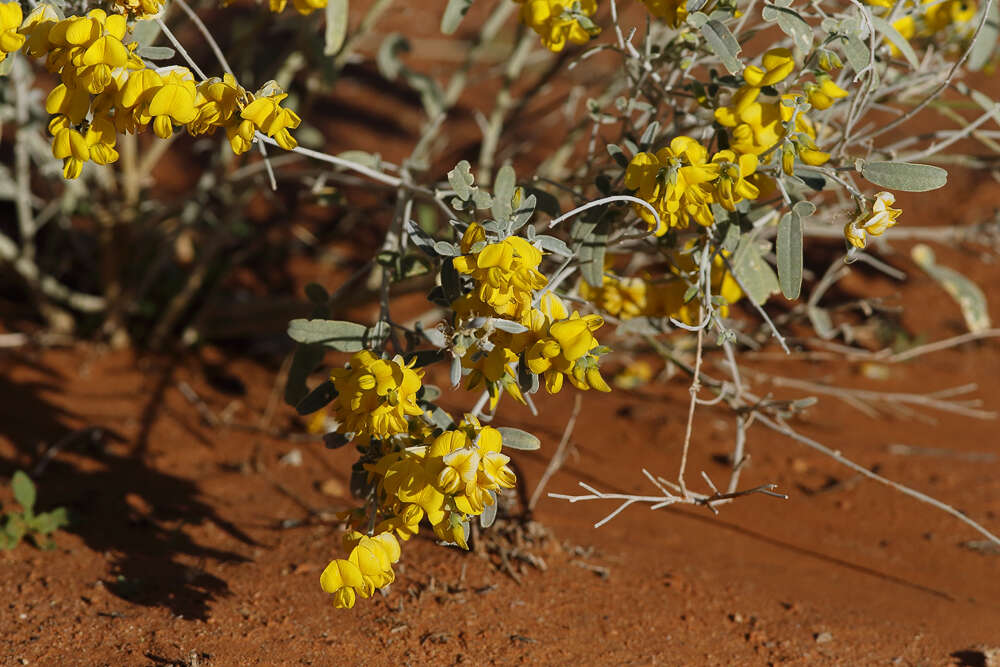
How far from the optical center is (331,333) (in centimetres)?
153

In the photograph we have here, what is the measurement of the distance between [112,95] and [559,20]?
0.69 meters

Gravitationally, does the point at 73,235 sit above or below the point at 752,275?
below

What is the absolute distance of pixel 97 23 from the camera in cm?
131

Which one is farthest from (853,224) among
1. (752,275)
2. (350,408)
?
(350,408)

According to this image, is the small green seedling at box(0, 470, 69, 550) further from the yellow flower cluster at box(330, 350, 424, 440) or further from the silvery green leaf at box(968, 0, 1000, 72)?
the silvery green leaf at box(968, 0, 1000, 72)

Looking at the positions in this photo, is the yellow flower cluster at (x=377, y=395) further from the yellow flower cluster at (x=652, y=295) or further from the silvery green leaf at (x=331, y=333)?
the yellow flower cluster at (x=652, y=295)

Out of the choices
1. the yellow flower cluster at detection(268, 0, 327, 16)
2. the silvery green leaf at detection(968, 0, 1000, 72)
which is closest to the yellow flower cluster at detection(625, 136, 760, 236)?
the yellow flower cluster at detection(268, 0, 327, 16)

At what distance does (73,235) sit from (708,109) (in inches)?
81.5

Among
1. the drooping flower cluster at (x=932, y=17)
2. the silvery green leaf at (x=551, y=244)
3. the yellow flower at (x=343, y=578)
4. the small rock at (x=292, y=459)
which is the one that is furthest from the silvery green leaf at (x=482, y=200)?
the small rock at (x=292, y=459)

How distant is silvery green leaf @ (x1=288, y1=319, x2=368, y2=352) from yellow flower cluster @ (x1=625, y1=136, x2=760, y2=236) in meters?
0.50

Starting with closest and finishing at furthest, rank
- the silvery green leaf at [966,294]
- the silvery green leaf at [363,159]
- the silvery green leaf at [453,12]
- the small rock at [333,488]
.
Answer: the silvery green leaf at [453,12]
the silvery green leaf at [363,159]
the small rock at [333,488]
the silvery green leaf at [966,294]

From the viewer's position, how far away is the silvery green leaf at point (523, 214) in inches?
53.0

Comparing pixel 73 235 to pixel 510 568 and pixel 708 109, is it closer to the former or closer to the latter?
pixel 510 568

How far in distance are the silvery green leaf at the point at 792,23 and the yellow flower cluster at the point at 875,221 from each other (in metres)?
0.27
